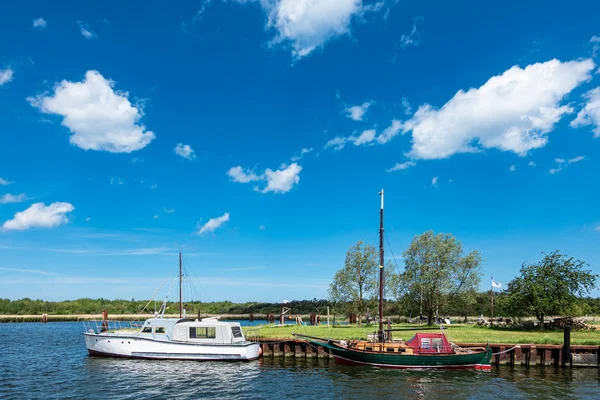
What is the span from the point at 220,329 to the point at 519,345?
26.2 m

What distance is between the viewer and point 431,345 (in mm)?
33938

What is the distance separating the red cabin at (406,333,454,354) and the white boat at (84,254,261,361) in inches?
553

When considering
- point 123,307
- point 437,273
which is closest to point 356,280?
point 437,273

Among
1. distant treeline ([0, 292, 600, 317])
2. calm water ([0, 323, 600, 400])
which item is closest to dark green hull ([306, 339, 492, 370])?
calm water ([0, 323, 600, 400])

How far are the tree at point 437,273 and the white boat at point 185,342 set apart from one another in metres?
30.7

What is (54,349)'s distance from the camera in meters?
48.1

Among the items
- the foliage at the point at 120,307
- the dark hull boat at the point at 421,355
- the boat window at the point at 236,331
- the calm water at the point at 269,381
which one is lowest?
the foliage at the point at 120,307

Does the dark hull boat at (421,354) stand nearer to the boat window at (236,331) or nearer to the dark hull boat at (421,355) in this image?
the dark hull boat at (421,355)

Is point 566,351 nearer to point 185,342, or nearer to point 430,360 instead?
point 430,360

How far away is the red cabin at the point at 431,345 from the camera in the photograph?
3366 centimetres

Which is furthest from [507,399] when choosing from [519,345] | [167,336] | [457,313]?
[457,313]

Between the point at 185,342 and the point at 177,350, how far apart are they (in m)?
1.03

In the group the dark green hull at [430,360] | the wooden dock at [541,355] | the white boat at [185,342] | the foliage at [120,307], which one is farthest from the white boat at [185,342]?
the foliage at [120,307]

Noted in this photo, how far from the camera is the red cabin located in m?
33.7
